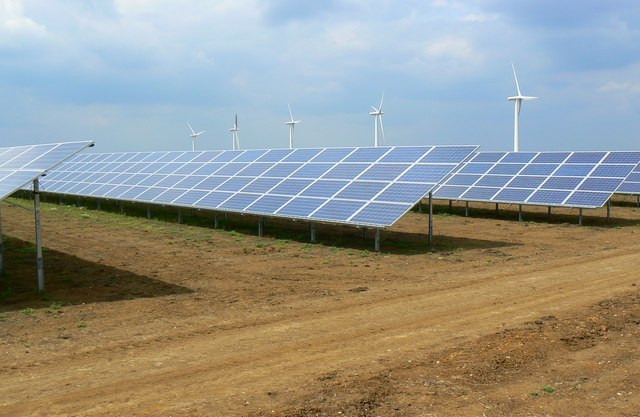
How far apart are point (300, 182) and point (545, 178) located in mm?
13669

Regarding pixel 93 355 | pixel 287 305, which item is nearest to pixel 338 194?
pixel 287 305

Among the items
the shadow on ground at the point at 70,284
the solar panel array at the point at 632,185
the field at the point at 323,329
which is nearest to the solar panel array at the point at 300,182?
the field at the point at 323,329

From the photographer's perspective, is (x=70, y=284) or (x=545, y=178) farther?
(x=545, y=178)

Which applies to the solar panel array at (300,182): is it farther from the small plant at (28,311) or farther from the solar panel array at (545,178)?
the small plant at (28,311)

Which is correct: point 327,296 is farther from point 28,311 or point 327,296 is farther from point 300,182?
point 300,182

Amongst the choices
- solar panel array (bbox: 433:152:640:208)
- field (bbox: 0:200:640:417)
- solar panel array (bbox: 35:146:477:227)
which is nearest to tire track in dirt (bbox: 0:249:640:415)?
field (bbox: 0:200:640:417)

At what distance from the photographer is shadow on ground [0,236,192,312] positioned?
1455cm

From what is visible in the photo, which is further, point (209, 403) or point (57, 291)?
point (57, 291)

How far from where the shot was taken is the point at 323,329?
1149cm

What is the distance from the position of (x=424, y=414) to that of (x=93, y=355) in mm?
5676

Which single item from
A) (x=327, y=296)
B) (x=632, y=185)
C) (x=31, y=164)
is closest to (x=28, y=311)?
(x=31, y=164)

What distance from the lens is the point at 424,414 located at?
732 centimetres

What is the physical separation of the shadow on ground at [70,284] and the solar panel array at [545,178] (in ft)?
63.9

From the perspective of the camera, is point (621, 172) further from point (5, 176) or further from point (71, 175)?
point (71, 175)
